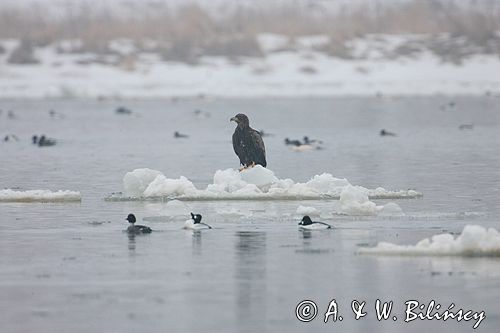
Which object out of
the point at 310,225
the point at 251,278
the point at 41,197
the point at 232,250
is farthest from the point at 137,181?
the point at 251,278

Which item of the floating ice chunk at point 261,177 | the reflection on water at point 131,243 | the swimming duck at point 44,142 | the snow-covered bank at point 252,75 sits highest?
the snow-covered bank at point 252,75

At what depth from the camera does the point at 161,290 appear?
11.2 metres

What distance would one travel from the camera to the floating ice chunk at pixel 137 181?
1847cm

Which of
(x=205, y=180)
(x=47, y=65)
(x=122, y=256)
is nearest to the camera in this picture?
(x=122, y=256)

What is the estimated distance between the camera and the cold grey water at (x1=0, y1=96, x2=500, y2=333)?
33.7 ft

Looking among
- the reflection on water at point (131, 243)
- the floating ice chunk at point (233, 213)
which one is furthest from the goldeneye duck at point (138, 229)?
the floating ice chunk at point (233, 213)

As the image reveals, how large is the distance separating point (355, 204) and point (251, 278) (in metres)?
4.51

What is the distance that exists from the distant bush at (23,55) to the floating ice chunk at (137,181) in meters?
53.5

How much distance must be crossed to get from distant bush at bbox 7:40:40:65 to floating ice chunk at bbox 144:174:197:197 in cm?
5379

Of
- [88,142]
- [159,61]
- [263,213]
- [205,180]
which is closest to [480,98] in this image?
[159,61]

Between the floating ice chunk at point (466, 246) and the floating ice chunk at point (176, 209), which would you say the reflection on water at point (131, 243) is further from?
the floating ice chunk at point (466, 246)

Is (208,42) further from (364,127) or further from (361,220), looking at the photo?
(361,220)

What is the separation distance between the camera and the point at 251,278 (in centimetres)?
1170

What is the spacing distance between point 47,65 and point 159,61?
6.87 meters
